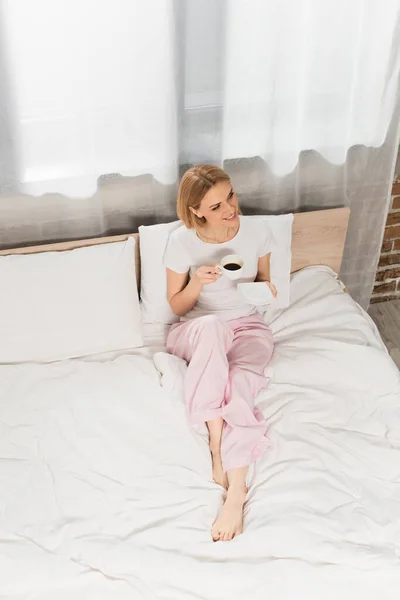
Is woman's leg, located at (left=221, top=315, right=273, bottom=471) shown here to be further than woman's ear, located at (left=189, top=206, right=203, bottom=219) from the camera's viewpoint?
No

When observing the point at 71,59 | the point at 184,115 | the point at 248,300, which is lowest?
the point at 248,300

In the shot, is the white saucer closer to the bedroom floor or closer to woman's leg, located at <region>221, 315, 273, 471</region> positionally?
woman's leg, located at <region>221, 315, 273, 471</region>

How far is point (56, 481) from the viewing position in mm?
1664

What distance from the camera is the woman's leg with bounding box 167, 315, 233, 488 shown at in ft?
5.83

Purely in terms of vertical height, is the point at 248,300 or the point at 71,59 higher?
the point at 71,59

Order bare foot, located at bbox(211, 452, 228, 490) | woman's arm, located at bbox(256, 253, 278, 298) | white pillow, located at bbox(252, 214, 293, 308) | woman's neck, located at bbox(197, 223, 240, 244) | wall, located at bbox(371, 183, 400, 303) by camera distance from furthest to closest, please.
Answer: wall, located at bbox(371, 183, 400, 303) → white pillow, located at bbox(252, 214, 293, 308) → woman's arm, located at bbox(256, 253, 278, 298) → woman's neck, located at bbox(197, 223, 240, 244) → bare foot, located at bbox(211, 452, 228, 490)

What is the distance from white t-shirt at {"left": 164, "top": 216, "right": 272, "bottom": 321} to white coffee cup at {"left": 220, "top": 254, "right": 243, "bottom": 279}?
120mm

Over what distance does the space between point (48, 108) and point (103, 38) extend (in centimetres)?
26

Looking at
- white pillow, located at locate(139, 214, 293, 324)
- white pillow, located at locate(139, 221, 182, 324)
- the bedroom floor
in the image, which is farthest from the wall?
white pillow, located at locate(139, 221, 182, 324)

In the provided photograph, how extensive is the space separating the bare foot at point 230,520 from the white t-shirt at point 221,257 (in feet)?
2.03

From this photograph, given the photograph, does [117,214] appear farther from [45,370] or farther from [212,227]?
[45,370]

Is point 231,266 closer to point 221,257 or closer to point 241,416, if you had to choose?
point 221,257

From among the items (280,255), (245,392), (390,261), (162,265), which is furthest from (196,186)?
(390,261)

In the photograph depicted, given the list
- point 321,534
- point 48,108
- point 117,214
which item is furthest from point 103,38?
point 321,534
